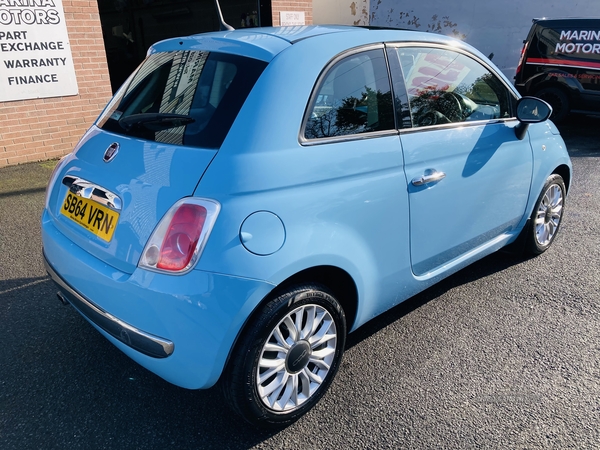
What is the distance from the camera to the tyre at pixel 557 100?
30.0ft

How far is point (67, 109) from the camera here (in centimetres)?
684

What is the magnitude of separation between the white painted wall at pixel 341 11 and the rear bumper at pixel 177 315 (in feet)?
48.1

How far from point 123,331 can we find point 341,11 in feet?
50.0

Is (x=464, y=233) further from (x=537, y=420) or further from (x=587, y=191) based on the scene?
(x=587, y=191)

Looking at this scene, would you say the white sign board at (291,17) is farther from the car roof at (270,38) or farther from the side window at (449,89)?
the car roof at (270,38)

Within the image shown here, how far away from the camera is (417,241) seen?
272 cm

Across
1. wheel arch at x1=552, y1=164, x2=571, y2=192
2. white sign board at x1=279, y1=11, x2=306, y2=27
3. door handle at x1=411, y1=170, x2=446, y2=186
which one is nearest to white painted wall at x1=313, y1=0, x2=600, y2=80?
white sign board at x1=279, y1=11, x2=306, y2=27

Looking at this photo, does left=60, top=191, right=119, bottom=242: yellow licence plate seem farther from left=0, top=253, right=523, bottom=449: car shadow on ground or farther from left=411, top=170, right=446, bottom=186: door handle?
left=411, top=170, right=446, bottom=186: door handle

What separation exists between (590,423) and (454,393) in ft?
2.02

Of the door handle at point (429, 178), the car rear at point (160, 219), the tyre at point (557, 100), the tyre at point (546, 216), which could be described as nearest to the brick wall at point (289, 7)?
the tyre at point (557, 100)

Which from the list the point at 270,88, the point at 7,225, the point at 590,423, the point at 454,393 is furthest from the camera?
the point at 7,225

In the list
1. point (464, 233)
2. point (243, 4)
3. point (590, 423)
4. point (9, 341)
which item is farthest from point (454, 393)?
point (243, 4)

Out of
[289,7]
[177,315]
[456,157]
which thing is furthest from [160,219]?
[289,7]

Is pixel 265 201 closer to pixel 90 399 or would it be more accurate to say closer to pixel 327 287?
pixel 327 287
